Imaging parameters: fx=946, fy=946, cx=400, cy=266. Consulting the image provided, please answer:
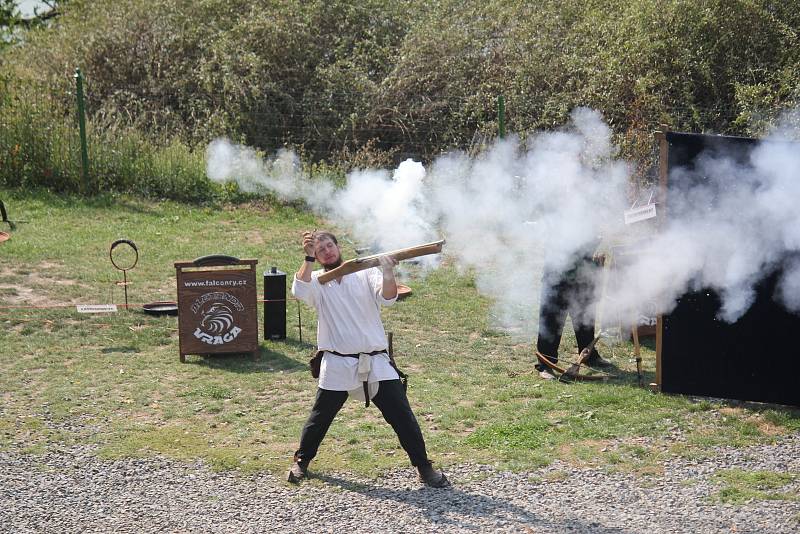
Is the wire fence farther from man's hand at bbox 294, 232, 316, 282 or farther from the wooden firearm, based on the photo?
man's hand at bbox 294, 232, 316, 282

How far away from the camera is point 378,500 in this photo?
650cm

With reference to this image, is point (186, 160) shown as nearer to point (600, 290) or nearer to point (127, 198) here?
point (127, 198)

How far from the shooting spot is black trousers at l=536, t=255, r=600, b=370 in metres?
9.41

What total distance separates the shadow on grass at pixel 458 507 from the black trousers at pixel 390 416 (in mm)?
261

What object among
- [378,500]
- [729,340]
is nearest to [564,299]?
[729,340]

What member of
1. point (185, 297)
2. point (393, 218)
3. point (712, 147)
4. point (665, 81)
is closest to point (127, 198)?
point (393, 218)

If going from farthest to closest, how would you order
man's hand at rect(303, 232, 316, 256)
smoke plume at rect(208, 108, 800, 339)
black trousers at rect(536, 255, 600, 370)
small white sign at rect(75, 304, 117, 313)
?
1. small white sign at rect(75, 304, 117, 313)
2. black trousers at rect(536, 255, 600, 370)
3. smoke plume at rect(208, 108, 800, 339)
4. man's hand at rect(303, 232, 316, 256)

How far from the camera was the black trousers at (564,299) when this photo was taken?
9414 mm

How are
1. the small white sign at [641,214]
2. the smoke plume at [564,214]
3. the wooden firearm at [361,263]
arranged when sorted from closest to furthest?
the wooden firearm at [361,263] → the smoke plume at [564,214] → the small white sign at [641,214]

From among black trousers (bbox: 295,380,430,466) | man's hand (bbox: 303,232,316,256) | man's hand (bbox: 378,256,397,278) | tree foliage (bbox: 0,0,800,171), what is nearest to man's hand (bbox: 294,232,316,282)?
man's hand (bbox: 303,232,316,256)

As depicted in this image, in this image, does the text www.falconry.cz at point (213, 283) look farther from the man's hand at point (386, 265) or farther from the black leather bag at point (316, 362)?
the man's hand at point (386, 265)

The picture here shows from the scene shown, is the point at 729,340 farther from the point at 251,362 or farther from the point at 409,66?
the point at 409,66

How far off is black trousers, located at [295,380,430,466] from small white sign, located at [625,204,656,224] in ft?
9.85

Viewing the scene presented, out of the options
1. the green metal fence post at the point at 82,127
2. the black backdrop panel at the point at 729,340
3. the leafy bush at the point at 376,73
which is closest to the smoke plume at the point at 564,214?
the black backdrop panel at the point at 729,340
